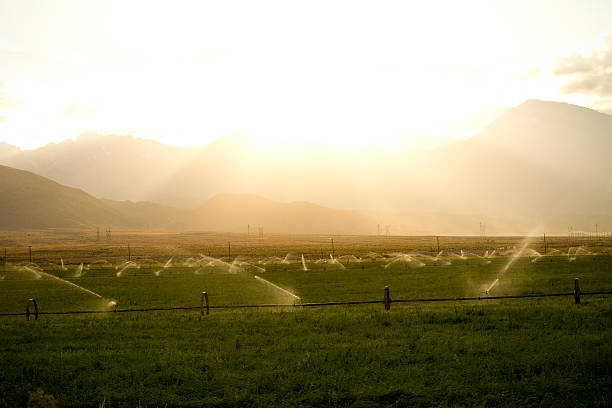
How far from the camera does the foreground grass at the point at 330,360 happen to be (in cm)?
1145

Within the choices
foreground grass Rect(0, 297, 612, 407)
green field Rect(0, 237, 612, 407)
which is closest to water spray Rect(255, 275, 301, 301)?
green field Rect(0, 237, 612, 407)

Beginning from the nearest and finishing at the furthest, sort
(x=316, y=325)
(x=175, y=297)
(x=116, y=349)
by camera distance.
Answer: (x=116, y=349), (x=316, y=325), (x=175, y=297)

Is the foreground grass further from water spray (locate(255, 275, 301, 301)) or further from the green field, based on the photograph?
water spray (locate(255, 275, 301, 301))

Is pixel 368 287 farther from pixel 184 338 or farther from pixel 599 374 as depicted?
pixel 599 374

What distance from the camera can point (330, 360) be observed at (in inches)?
554

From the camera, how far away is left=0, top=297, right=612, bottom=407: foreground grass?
11453 millimetres

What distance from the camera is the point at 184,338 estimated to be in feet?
58.3

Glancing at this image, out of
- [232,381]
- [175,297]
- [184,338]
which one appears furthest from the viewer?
[175,297]

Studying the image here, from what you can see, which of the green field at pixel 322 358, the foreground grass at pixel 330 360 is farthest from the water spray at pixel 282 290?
the foreground grass at pixel 330 360

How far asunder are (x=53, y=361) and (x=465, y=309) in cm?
1641

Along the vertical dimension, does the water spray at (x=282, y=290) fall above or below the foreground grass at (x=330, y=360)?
below

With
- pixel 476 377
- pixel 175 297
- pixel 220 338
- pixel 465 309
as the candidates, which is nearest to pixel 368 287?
pixel 175 297

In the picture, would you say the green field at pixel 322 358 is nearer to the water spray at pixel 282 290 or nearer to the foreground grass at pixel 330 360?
the foreground grass at pixel 330 360

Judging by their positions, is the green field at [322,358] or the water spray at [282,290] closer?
the green field at [322,358]
